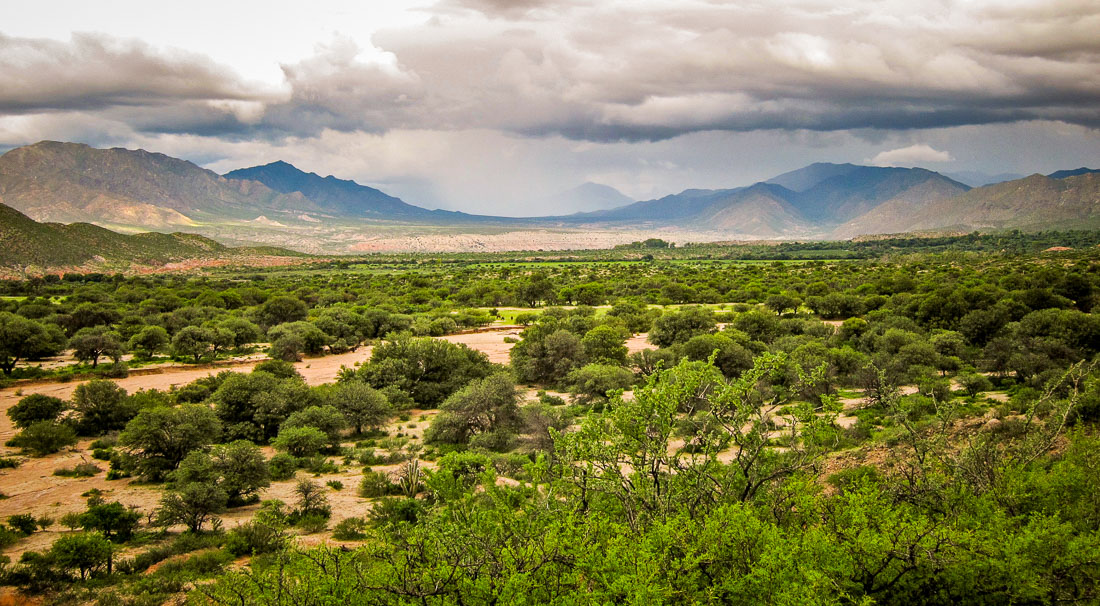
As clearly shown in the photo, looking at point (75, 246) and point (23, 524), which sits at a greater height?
point (75, 246)

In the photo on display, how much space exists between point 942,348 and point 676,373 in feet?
99.1

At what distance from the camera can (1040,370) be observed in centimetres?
2739

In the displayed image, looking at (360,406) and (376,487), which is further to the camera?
(360,406)

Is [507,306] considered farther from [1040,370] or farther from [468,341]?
[1040,370]

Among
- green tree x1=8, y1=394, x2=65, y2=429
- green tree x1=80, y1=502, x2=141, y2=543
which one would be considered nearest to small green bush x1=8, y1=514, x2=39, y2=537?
green tree x1=80, y1=502, x2=141, y2=543

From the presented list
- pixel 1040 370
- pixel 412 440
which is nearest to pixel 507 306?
pixel 412 440

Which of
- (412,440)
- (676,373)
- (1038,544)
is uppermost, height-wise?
(676,373)

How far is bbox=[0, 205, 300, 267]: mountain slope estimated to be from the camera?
4414 inches

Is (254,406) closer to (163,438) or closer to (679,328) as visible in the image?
(163,438)

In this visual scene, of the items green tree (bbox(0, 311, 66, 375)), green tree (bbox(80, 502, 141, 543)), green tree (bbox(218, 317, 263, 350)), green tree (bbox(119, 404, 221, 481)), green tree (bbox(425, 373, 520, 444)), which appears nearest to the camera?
green tree (bbox(80, 502, 141, 543))

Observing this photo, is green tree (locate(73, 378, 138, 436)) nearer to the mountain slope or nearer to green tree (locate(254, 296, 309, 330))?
green tree (locate(254, 296, 309, 330))

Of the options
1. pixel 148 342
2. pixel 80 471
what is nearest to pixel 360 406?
pixel 80 471

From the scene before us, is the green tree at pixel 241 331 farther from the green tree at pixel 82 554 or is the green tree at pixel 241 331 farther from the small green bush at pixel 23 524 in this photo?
the green tree at pixel 82 554

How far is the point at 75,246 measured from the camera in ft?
412
